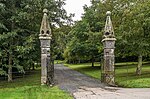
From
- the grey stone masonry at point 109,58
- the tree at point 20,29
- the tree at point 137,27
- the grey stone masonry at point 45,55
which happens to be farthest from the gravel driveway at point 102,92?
the tree at point 137,27

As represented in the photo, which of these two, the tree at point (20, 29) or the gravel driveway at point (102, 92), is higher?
the tree at point (20, 29)

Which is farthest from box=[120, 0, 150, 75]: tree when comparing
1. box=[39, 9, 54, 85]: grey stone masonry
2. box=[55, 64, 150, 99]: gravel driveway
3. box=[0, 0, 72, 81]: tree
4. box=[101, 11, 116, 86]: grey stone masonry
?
box=[39, 9, 54, 85]: grey stone masonry

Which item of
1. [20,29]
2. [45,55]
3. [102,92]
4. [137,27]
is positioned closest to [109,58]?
[45,55]

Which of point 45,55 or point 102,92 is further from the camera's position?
point 45,55

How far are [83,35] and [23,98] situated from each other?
26.3 m

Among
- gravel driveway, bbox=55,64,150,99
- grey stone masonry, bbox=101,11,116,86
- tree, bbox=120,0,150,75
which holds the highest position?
tree, bbox=120,0,150,75

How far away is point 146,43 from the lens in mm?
24078

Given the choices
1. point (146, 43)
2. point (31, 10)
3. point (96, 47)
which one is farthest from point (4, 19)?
point (96, 47)

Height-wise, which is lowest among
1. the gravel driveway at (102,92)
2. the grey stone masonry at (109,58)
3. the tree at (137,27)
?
the gravel driveway at (102,92)

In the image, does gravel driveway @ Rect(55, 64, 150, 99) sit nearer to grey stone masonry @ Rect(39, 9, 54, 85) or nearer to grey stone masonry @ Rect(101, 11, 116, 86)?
grey stone masonry @ Rect(101, 11, 116, 86)

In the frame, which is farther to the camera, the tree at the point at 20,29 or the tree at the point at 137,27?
the tree at the point at 137,27

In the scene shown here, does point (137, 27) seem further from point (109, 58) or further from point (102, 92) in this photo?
point (102, 92)

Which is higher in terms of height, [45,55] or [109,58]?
[45,55]

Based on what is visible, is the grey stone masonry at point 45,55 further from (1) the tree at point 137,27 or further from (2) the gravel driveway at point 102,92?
(1) the tree at point 137,27
